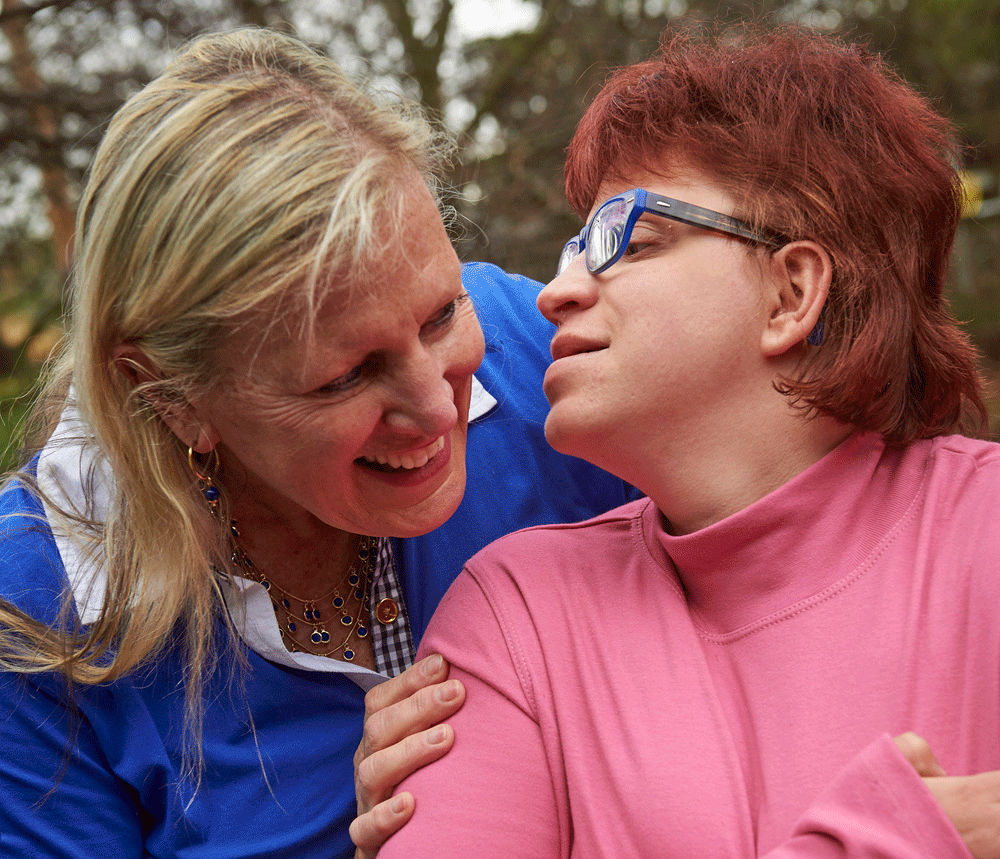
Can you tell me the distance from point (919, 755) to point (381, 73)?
165 inches

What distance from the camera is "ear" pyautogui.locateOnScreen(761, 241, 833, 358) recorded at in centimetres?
171

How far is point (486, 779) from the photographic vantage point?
5.25 ft

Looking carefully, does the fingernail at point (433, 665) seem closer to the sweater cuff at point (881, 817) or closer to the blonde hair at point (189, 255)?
the blonde hair at point (189, 255)

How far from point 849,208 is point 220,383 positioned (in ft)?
3.82

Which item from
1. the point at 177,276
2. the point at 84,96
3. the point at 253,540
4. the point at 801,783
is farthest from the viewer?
the point at 84,96

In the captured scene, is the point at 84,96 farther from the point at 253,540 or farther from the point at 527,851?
the point at 527,851

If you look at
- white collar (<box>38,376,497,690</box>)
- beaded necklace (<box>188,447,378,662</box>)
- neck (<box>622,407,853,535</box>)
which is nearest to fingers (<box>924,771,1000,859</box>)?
neck (<box>622,407,853,535</box>)

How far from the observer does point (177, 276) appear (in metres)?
1.62

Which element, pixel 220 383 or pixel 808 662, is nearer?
pixel 808 662

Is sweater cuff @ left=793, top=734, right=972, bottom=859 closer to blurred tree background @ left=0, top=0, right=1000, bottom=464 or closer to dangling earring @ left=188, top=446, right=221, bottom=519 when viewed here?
dangling earring @ left=188, top=446, right=221, bottom=519

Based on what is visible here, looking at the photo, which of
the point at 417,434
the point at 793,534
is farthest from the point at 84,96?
→ the point at 793,534

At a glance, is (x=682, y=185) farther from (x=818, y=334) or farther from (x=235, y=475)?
(x=235, y=475)

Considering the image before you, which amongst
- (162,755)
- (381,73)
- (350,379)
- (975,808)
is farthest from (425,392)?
(381,73)

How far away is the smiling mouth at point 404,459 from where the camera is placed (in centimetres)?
183
